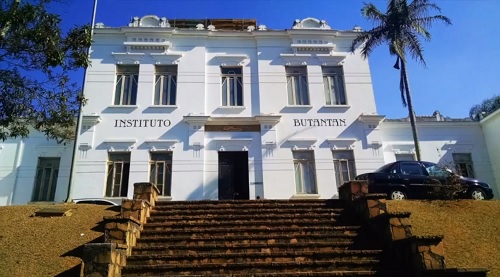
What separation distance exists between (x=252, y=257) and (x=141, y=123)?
11.0 meters

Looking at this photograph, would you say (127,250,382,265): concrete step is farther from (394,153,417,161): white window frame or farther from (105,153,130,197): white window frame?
(394,153,417,161): white window frame

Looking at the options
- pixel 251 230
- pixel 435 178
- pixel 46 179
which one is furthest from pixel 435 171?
pixel 46 179

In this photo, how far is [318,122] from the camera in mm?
18203

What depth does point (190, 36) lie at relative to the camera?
762 inches

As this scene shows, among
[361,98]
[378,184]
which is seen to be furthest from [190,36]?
[378,184]

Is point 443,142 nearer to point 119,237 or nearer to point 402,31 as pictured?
point 402,31

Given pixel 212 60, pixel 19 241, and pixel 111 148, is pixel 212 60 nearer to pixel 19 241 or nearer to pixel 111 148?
pixel 111 148

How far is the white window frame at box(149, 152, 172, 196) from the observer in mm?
16750

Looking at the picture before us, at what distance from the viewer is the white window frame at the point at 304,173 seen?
675 inches

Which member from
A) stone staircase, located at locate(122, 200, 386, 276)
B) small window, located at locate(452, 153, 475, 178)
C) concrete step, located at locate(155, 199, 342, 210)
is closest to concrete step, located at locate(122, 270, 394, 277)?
stone staircase, located at locate(122, 200, 386, 276)

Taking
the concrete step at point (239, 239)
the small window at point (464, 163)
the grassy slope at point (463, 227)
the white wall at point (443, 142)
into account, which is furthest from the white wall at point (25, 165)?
the small window at point (464, 163)

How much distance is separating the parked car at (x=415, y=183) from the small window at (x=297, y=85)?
5.83 meters

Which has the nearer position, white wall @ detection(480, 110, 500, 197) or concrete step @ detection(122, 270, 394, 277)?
concrete step @ detection(122, 270, 394, 277)

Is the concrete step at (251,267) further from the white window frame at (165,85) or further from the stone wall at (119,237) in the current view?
the white window frame at (165,85)
